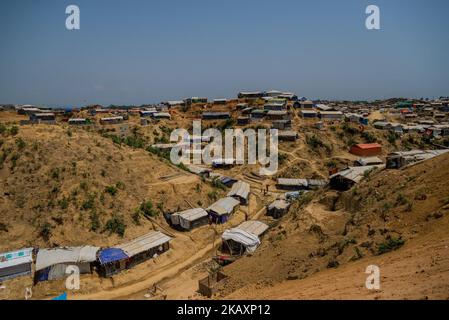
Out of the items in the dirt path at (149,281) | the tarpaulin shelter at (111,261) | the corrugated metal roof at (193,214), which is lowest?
the dirt path at (149,281)

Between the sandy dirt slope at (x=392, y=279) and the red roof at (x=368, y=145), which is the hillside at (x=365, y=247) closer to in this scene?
the sandy dirt slope at (x=392, y=279)

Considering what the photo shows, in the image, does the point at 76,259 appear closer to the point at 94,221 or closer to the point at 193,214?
the point at 94,221

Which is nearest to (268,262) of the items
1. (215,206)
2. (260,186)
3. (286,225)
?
(286,225)

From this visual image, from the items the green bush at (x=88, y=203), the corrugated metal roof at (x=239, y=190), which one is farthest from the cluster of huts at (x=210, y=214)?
the green bush at (x=88, y=203)

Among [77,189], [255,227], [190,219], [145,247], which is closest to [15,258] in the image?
[77,189]

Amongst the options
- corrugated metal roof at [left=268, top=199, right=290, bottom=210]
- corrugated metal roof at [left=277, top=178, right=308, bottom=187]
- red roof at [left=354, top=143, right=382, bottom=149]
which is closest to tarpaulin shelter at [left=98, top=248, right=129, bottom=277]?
corrugated metal roof at [left=268, top=199, right=290, bottom=210]

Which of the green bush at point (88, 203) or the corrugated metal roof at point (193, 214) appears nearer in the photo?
the green bush at point (88, 203)
